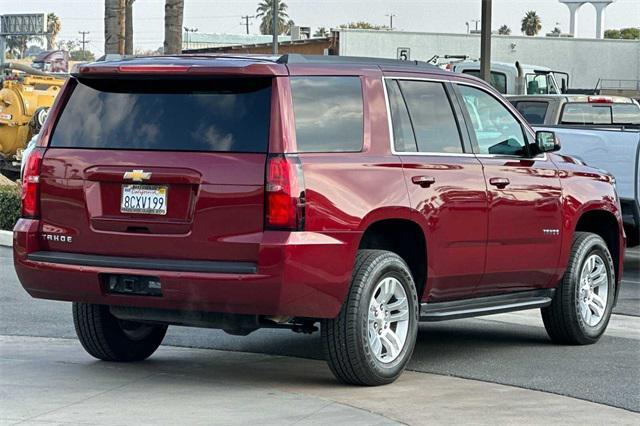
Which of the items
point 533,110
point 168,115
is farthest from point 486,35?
point 168,115

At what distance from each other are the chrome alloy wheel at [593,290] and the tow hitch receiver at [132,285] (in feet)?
11.7

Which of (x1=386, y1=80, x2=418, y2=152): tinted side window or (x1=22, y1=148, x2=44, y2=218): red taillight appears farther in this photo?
(x1=386, y1=80, x2=418, y2=152): tinted side window

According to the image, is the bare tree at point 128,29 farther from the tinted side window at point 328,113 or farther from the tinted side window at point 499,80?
the tinted side window at point 328,113

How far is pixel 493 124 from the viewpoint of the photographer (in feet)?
30.9

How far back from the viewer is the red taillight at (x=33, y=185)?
812 centimetres

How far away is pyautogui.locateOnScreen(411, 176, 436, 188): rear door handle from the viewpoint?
27.0 feet

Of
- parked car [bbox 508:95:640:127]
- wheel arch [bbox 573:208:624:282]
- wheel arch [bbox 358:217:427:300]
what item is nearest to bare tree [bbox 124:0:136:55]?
parked car [bbox 508:95:640:127]

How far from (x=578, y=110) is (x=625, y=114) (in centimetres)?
101

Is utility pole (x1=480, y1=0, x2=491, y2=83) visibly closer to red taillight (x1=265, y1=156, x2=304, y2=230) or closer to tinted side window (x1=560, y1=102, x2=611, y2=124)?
tinted side window (x1=560, y1=102, x2=611, y2=124)

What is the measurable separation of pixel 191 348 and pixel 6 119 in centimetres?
2276

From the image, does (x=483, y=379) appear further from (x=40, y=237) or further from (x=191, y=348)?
(x=40, y=237)

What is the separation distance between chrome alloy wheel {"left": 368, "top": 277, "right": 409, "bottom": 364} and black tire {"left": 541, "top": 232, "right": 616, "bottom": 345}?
196 centimetres

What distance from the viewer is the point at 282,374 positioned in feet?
27.8

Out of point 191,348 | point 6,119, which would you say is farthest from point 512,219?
point 6,119
